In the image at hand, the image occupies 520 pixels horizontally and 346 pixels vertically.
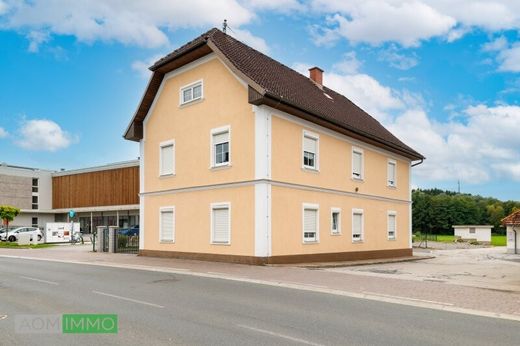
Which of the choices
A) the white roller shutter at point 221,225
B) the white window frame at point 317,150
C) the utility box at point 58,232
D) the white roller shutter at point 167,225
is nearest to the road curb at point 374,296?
the white roller shutter at point 221,225

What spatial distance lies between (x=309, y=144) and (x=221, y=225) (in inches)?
218

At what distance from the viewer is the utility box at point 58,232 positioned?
136ft

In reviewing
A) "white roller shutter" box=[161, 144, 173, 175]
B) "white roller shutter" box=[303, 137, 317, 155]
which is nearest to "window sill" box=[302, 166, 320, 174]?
"white roller shutter" box=[303, 137, 317, 155]

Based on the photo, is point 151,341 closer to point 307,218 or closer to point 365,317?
point 365,317

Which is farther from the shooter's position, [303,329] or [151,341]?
[303,329]

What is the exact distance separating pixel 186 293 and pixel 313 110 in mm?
12426

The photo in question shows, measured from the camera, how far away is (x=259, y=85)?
62.3ft

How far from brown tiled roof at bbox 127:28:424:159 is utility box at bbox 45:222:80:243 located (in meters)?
23.7

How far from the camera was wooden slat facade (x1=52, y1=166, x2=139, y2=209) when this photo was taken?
57719mm

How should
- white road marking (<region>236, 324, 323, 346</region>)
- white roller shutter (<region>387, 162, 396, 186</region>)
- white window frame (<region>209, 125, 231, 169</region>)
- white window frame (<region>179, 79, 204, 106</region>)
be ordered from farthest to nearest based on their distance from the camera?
white roller shutter (<region>387, 162, 396, 186</region>) → white window frame (<region>179, 79, 204, 106</region>) → white window frame (<region>209, 125, 231, 169</region>) → white road marking (<region>236, 324, 323, 346</region>)

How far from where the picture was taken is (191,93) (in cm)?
2317

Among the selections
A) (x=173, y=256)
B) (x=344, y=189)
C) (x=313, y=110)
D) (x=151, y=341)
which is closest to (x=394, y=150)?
(x=344, y=189)

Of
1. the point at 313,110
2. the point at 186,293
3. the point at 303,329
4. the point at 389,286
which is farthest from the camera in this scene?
the point at 313,110

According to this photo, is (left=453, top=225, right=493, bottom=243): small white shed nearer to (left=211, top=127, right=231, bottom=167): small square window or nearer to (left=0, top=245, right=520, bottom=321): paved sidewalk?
(left=211, top=127, right=231, bottom=167): small square window
